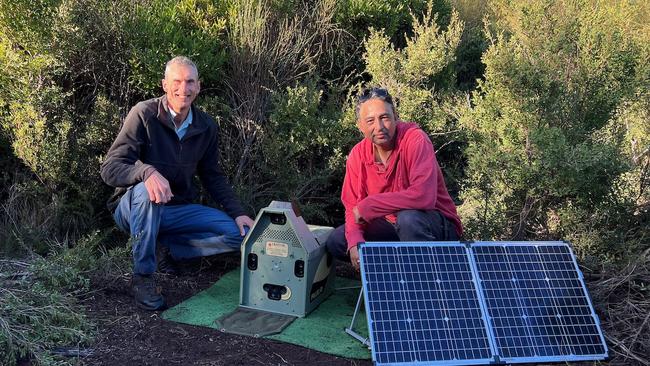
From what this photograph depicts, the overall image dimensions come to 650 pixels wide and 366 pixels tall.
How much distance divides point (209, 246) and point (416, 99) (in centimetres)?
240

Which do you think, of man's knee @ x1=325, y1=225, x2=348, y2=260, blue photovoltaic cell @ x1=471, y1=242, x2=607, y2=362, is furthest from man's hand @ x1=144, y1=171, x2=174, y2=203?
blue photovoltaic cell @ x1=471, y1=242, x2=607, y2=362

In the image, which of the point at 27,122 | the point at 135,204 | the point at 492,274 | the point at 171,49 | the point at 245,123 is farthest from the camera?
the point at 245,123

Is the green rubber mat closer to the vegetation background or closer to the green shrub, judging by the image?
the vegetation background

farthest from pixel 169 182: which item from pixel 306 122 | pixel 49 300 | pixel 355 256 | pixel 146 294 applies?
pixel 355 256

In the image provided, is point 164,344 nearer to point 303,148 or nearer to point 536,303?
point 536,303

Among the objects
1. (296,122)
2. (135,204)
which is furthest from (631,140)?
(135,204)

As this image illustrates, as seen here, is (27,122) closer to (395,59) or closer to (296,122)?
(296,122)

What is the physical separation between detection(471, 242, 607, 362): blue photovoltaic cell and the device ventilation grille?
1200mm

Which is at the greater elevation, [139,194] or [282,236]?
[139,194]

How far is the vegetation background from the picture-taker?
14.6ft

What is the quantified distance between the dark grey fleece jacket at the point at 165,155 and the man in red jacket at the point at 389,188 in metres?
1.16

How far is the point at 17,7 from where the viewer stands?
5.04 m

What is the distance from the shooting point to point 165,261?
Result: 5043mm

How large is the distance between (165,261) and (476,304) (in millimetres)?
2661
